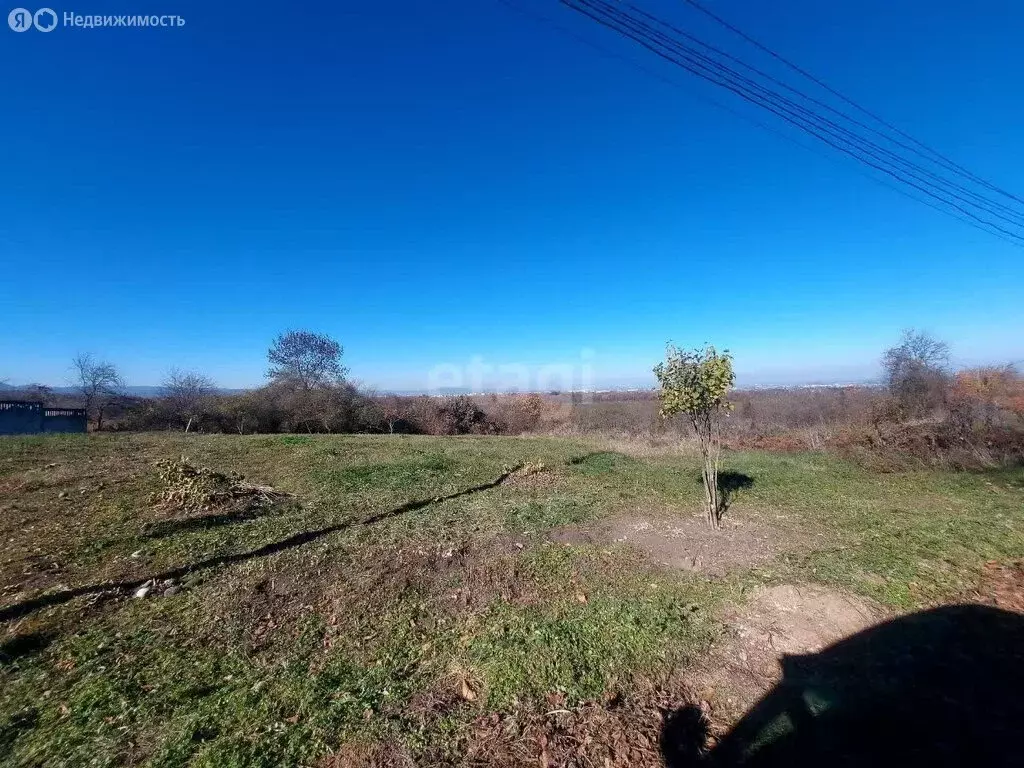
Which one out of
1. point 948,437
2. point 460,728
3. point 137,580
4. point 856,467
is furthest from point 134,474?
point 948,437

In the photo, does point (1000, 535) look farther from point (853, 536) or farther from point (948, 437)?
point (948, 437)

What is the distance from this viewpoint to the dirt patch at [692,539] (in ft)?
16.0

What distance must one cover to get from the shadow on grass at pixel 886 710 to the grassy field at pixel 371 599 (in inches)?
20.5

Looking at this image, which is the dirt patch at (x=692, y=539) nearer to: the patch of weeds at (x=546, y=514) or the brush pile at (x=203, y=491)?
the patch of weeds at (x=546, y=514)

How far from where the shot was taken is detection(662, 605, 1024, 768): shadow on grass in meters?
2.32

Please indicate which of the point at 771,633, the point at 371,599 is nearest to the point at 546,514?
the point at 371,599

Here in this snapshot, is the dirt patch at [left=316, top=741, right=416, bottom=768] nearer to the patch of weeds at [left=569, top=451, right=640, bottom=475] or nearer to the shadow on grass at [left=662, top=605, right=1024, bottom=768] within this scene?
the shadow on grass at [left=662, top=605, right=1024, bottom=768]

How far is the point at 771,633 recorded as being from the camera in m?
3.42

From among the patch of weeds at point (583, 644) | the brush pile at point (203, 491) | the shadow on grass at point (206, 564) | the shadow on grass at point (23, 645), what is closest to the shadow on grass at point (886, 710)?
the patch of weeds at point (583, 644)

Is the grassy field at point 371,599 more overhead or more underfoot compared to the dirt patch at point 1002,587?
more overhead

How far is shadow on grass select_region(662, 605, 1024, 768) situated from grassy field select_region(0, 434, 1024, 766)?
1.71 ft

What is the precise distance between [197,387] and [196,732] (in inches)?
1015

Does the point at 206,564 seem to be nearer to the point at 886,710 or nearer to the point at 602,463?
the point at 886,710

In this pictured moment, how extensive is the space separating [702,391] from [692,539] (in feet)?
6.65
